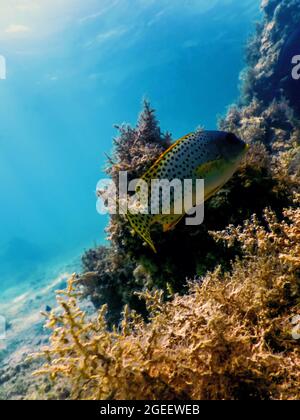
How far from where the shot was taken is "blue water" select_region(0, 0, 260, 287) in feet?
107

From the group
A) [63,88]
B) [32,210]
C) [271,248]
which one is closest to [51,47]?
[63,88]

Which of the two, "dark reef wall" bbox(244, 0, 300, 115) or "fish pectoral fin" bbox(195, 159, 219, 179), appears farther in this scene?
"dark reef wall" bbox(244, 0, 300, 115)

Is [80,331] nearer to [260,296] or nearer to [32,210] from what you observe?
[260,296]

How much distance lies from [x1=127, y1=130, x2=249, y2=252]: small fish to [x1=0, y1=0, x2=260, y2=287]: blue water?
1564 centimetres

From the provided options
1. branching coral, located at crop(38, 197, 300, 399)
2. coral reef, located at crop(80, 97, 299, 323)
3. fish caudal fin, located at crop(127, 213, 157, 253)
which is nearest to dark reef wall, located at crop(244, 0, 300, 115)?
coral reef, located at crop(80, 97, 299, 323)

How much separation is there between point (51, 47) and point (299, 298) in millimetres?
42367

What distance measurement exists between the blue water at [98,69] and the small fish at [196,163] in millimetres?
15642

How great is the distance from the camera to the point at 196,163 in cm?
208

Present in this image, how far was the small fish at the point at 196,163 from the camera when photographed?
6.68 ft

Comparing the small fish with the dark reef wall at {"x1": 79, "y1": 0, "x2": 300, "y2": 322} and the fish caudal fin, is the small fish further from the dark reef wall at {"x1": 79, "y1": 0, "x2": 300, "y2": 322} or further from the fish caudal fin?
the dark reef wall at {"x1": 79, "y1": 0, "x2": 300, "y2": 322}

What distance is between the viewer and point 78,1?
95.6ft

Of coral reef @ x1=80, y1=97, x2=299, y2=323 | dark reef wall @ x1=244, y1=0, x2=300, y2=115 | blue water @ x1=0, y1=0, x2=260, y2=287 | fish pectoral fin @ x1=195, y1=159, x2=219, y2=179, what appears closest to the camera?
fish pectoral fin @ x1=195, y1=159, x2=219, y2=179

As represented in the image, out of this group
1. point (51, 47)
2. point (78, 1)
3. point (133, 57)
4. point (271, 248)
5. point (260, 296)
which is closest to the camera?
point (260, 296)
